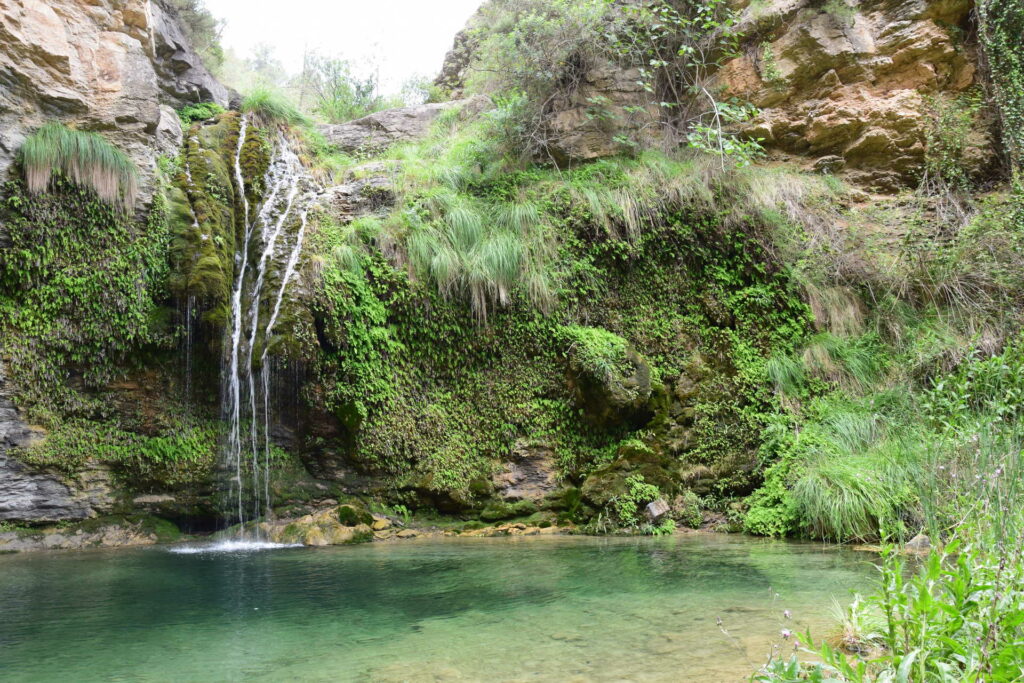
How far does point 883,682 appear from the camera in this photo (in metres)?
1.72

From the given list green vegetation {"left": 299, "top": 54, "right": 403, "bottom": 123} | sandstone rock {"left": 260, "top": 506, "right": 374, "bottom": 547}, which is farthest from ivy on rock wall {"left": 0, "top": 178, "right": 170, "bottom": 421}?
green vegetation {"left": 299, "top": 54, "right": 403, "bottom": 123}

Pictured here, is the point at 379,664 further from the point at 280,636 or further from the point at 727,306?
the point at 727,306

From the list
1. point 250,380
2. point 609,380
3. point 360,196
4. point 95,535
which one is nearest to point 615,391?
point 609,380

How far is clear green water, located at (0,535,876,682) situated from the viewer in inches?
99.0

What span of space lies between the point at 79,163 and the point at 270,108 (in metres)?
4.45

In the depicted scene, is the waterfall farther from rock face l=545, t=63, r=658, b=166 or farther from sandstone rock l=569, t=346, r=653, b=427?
rock face l=545, t=63, r=658, b=166

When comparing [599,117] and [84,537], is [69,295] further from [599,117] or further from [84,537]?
[599,117]

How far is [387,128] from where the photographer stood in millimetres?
12836

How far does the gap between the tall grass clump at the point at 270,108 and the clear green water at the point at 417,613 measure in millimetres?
8044

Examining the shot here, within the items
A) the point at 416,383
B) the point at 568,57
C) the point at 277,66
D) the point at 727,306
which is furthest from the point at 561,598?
the point at 277,66

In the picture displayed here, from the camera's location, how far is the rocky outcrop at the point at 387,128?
12398 mm

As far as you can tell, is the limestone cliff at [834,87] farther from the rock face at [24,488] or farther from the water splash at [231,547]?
the rock face at [24,488]

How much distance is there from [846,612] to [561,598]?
5.15 ft

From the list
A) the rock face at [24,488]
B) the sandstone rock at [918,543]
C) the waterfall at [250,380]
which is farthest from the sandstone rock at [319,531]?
the sandstone rock at [918,543]
